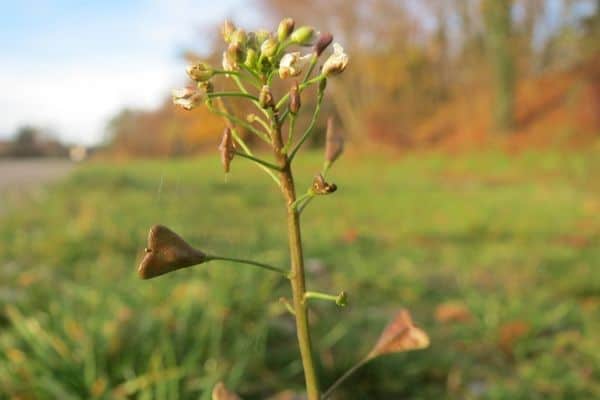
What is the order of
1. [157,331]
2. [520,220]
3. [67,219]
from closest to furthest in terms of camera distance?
[157,331] < [67,219] < [520,220]

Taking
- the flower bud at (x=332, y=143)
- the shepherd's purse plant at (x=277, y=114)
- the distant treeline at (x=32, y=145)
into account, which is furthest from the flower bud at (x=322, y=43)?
the distant treeline at (x=32, y=145)

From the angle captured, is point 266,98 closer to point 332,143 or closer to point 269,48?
point 269,48

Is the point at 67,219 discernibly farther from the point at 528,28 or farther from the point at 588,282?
the point at 528,28

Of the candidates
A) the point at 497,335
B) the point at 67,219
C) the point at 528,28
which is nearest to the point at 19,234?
the point at 67,219

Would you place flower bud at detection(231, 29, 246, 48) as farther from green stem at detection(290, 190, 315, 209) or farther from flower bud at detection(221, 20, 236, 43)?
green stem at detection(290, 190, 315, 209)

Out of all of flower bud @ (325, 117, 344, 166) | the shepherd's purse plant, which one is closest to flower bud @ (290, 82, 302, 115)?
the shepherd's purse plant

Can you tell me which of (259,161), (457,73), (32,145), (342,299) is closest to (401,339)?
(342,299)
